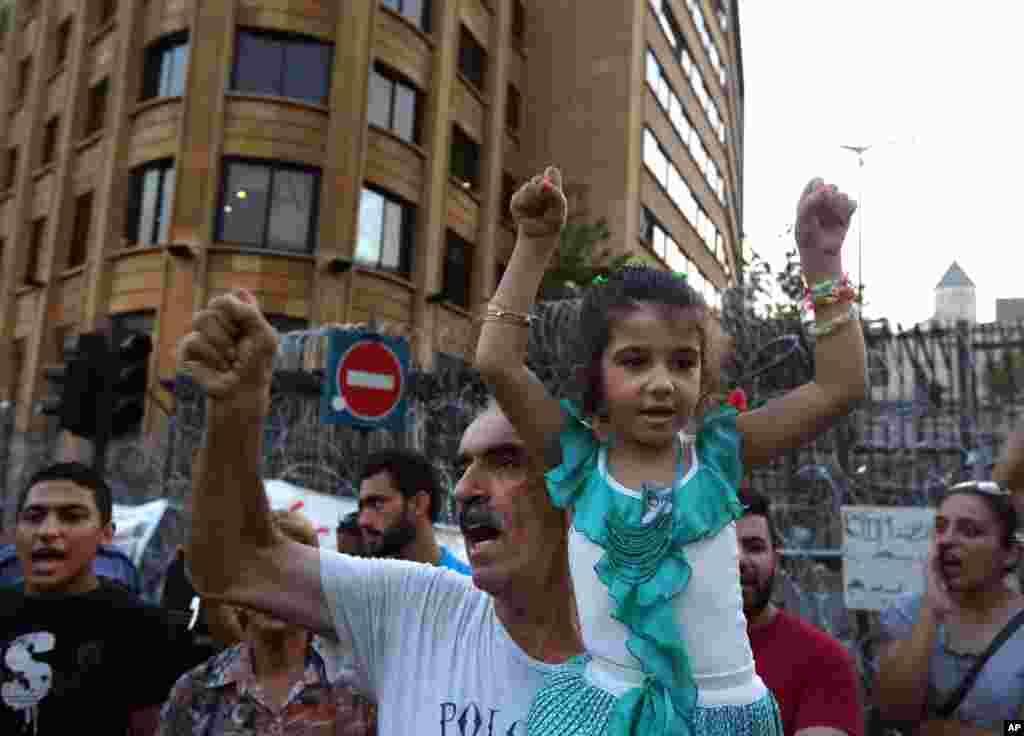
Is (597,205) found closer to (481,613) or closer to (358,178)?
(358,178)

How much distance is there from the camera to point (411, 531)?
446 centimetres

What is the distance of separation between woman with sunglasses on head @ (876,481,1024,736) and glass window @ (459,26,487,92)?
2070 centimetres

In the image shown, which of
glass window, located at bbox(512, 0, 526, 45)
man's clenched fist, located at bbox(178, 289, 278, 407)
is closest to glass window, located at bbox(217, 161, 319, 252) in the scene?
glass window, located at bbox(512, 0, 526, 45)

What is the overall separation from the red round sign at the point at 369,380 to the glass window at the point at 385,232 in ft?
42.6

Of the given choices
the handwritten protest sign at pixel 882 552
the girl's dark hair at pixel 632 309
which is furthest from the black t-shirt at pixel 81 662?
the handwritten protest sign at pixel 882 552

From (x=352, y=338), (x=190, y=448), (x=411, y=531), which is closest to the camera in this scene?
(x=411, y=531)

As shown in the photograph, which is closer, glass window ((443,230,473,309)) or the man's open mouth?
the man's open mouth

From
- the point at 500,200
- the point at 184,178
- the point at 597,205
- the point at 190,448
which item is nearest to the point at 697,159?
the point at 597,205

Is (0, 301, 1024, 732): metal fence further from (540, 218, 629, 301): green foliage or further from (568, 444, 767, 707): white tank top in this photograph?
(540, 218, 629, 301): green foliage

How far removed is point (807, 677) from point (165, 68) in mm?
19885

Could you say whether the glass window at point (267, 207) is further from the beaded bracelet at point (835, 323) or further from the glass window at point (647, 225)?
the beaded bracelet at point (835, 323)

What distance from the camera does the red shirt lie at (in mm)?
2682

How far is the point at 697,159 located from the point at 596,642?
35.0 meters

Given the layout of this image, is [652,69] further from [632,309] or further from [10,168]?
[632,309]
